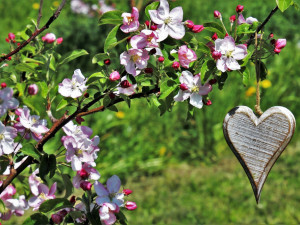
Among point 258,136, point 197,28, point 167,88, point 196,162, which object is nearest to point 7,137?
point 167,88

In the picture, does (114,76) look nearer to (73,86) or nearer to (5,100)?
(73,86)

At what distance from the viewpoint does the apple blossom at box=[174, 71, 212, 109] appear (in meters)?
1.23

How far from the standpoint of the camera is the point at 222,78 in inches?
50.8

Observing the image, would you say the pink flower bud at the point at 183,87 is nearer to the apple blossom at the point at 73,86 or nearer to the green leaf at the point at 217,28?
the green leaf at the point at 217,28

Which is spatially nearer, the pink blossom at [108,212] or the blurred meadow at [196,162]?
the pink blossom at [108,212]

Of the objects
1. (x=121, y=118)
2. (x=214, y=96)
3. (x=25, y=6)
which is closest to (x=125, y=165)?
(x=121, y=118)

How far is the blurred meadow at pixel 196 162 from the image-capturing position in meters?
3.32

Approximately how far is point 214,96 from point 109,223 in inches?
122

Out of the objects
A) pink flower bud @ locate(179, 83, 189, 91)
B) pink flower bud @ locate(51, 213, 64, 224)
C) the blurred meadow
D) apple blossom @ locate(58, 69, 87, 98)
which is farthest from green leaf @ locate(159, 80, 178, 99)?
the blurred meadow

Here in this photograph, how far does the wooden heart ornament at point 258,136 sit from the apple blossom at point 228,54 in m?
0.22

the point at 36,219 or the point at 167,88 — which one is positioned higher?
the point at 167,88

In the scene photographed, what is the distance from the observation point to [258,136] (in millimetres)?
1410

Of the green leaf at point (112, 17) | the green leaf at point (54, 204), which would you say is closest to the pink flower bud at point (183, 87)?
the green leaf at point (112, 17)

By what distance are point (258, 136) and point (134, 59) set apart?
469mm
